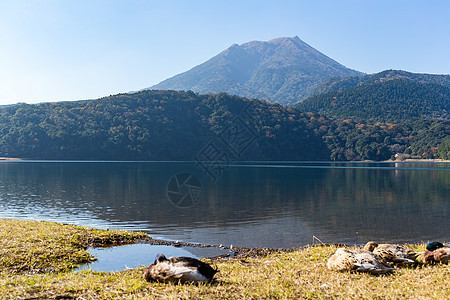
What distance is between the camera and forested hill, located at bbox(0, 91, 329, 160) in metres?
152

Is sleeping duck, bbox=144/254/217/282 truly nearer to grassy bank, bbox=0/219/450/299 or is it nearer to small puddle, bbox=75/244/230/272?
grassy bank, bbox=0/219/450/299

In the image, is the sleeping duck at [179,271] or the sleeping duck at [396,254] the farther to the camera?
the sleeping duck at [396,254]

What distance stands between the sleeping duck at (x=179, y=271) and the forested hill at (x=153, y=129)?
499 feet

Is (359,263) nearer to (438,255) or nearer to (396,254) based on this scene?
(396,254)

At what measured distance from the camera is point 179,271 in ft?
33.2

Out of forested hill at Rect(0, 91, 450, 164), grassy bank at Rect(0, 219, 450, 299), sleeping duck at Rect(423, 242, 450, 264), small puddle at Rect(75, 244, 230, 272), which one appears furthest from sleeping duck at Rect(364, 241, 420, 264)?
forested hill at Rect(0, 91, 450, 164)

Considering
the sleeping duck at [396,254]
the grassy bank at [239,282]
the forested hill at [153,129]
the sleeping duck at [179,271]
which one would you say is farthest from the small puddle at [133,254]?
the forested hill at [153,129]

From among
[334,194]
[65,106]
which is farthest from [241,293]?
[65,106]

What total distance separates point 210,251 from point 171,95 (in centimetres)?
18288

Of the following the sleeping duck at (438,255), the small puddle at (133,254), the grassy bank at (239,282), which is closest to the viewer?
the grassy bank at (239,282)

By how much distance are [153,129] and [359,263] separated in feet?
524

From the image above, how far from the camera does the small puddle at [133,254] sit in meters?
15.0

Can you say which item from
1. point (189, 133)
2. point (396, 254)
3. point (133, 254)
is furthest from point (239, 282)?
point (189, 133)

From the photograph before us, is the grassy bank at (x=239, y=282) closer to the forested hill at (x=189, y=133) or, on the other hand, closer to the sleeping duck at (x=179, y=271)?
the sleeping duck at (x=179, y=271)
